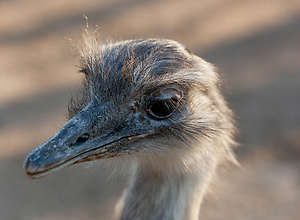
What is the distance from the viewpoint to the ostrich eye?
6.20 ft

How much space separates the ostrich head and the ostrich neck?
0.23ft

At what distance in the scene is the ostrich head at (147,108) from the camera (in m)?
1.80

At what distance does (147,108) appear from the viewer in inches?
75.0

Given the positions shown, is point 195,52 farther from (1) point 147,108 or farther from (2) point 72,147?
(2) point 72,147

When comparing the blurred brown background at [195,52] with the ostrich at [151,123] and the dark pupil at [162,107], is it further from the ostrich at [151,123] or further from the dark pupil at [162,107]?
the dark pupil at [162,107]

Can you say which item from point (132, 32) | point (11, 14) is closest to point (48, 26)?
point (11, 14)

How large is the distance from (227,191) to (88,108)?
254 centimetres

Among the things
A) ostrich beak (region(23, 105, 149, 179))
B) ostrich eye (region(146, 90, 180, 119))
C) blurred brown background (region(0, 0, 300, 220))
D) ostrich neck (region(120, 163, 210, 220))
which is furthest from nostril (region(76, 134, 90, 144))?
blurred brown background (region(0, 0, 300, 220))

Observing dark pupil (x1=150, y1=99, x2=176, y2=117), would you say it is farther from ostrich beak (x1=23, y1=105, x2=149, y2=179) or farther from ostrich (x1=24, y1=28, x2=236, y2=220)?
ostrich beak (x1=23, y1=105, x2=149, y2=179)

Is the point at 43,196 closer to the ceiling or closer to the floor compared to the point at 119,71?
closer to the floor

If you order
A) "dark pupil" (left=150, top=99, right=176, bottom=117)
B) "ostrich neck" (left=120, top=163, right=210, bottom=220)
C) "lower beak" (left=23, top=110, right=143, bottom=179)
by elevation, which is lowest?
"ostrich neck" (left=120, top=163, right=210, bottom=220)

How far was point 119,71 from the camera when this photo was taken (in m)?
1.95

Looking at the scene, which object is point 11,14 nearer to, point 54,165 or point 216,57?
point 216,57

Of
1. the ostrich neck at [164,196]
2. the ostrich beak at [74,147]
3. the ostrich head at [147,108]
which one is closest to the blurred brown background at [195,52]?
the ostrich neck at [164,196]
